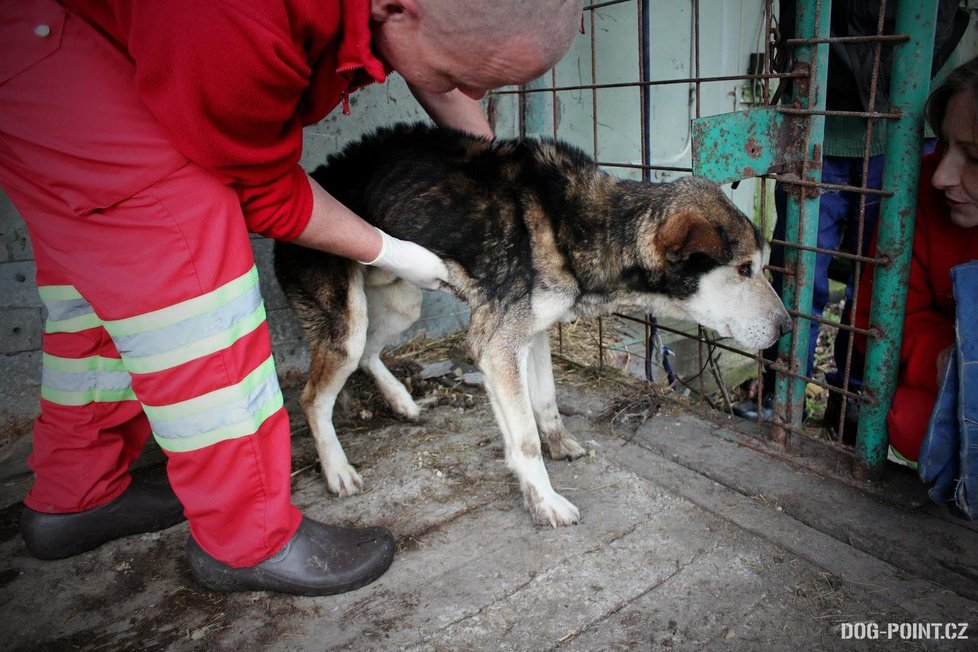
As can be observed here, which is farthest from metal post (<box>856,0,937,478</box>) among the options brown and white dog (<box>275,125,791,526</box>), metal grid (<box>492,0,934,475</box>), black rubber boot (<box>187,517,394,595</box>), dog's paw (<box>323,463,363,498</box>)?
dog's paw (<box>323,463,363,498</box>)

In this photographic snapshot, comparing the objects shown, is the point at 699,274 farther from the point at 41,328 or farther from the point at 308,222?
the point at 41,328

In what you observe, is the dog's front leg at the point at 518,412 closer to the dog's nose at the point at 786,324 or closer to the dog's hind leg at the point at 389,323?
the dog's hind leg at the point at 389,323

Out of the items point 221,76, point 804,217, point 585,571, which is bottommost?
point 585,571

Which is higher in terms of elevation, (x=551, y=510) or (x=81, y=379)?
(x=81, y=379)

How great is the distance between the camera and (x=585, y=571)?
2363mm

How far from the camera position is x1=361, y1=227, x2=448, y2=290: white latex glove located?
2.49 meters

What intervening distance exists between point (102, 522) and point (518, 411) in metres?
1.62

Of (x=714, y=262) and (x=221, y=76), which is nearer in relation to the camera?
(x=221, y=76)

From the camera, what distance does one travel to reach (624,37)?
524 centimetres

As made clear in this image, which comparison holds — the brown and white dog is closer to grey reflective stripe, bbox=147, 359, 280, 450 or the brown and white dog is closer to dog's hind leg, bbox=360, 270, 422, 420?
dog's hind leg, bbox=360, 270, 422, 420

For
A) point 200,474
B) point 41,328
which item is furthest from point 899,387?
point 41,328

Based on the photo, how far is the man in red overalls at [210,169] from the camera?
A: 1.69 meters

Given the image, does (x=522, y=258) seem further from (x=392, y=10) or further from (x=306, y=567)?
(x=306, y=567)

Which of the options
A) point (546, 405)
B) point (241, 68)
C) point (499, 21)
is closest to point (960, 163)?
point (499, 21)
